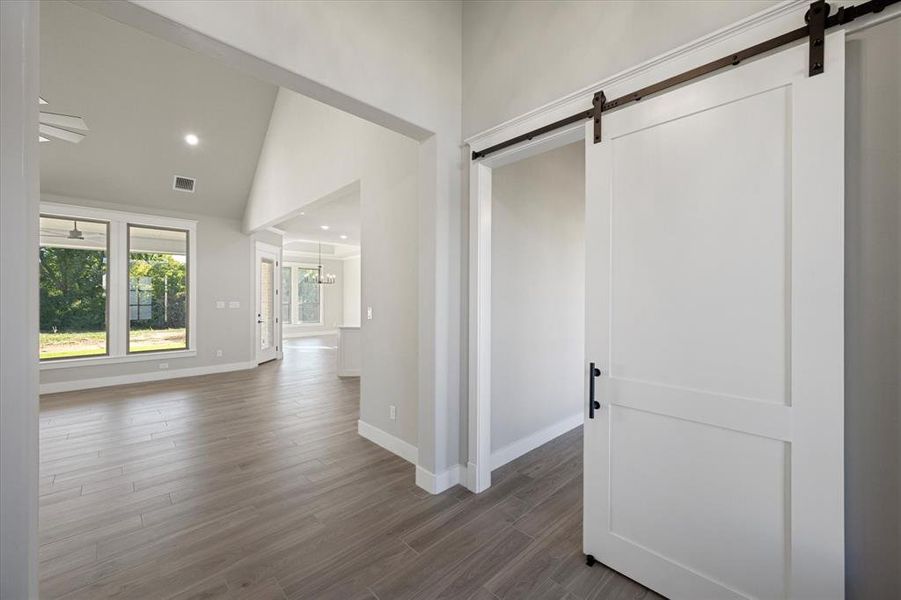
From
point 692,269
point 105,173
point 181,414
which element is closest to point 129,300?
point 105,173

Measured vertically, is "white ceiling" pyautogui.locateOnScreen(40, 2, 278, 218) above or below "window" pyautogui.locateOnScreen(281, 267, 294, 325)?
above

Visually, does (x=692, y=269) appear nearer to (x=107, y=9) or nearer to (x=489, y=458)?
(x=489, y=458)

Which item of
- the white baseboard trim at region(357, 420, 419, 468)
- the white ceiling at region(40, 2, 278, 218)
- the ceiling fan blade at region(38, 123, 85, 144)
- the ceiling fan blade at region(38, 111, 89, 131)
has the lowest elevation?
the white baseboard trim at region(357, 420, 419, 468)

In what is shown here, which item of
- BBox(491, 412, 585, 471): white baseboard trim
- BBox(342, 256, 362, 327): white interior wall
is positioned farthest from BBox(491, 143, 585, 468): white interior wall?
BBox(342, 256, 362, 327): white interior wall

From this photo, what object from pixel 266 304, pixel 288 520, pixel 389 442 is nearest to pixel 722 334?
pixel 288 520

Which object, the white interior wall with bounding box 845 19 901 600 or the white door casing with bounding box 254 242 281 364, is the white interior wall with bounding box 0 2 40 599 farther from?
the white door casing with bounding box 254 242 281 364

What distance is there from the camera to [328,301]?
1398cm

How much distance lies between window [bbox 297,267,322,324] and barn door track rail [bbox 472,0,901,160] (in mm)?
12483

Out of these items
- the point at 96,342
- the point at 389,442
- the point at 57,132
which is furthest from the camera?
the point at 96,342

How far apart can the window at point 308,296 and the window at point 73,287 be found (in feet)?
23.6

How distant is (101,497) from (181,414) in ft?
6.69

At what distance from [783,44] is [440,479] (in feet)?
9.80

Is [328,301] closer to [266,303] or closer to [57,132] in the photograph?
[266,303]

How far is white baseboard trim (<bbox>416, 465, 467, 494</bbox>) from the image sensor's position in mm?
2705
